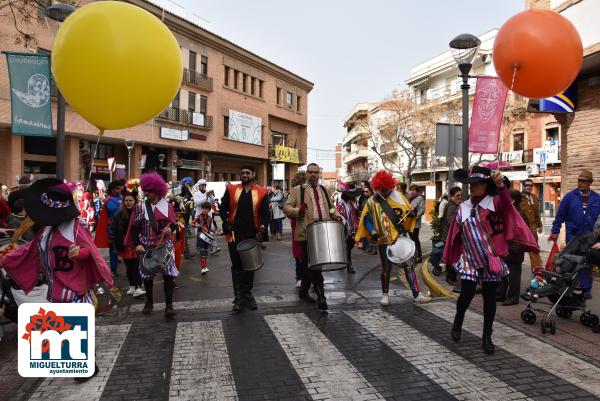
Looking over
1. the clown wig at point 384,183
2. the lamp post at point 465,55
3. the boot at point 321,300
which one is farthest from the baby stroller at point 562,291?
the lamp post at point 465,55

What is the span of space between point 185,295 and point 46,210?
372 cm

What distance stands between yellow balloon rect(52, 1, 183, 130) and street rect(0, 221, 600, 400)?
236 centimetres

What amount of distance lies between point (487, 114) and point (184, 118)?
26610 mm

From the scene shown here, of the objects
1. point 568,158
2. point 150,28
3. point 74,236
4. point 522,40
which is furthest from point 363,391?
point 568,158

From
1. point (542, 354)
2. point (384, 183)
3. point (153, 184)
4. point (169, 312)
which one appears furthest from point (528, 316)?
point (153, 184)

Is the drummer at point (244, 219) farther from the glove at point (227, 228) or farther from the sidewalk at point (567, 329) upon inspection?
the sidewalk at point (567, 329)

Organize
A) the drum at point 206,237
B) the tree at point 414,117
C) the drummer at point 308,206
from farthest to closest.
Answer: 1. the tree at point 414,117
2. the drum at point 206,237
3. the drummer at point 308,206

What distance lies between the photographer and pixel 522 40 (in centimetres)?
507

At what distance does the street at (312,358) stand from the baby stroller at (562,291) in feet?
0.86

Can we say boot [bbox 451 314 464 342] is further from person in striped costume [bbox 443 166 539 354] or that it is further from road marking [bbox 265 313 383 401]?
road marking [bbox 265 313 383 401]

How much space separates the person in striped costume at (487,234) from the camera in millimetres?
4719

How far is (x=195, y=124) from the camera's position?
109 ft

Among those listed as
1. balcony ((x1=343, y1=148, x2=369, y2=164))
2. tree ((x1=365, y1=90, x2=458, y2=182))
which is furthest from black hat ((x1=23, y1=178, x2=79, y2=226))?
balcony ((x1=343, y1=148, x2=369, y2=164))

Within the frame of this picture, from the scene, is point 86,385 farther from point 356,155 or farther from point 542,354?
point 356,155
